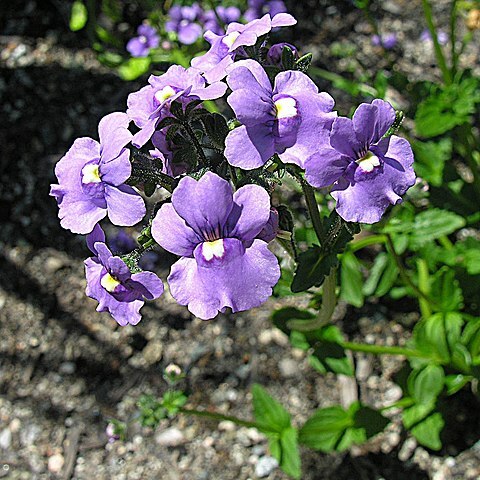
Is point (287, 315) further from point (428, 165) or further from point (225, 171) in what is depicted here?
point (225, 171)

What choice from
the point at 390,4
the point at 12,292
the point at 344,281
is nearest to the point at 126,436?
the point at 12,292

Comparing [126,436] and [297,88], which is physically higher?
[297,88]

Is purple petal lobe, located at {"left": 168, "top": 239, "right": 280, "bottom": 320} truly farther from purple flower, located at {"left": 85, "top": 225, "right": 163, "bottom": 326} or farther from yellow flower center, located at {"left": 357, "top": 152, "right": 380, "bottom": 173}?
yellow flower center, located at {"left": 357, "top": 152, "right": 380, "bottom": 173}

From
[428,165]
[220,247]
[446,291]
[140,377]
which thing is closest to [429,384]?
[446,291]

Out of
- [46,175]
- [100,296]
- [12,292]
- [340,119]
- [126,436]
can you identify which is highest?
[340,119]

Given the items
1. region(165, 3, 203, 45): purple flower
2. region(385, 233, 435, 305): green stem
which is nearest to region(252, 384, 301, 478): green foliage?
region(385, 233, 435, 305): green stem

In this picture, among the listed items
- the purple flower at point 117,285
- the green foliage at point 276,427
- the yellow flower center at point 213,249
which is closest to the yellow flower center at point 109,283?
the purple flower at point 117,285

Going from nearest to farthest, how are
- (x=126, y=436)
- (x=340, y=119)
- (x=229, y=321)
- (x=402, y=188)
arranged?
1. (x=340, y=119)
2. (x=402, y=188)
3. (x=126, y=436)
4. (x=229, y=321)

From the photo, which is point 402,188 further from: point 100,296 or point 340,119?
point 100,296
